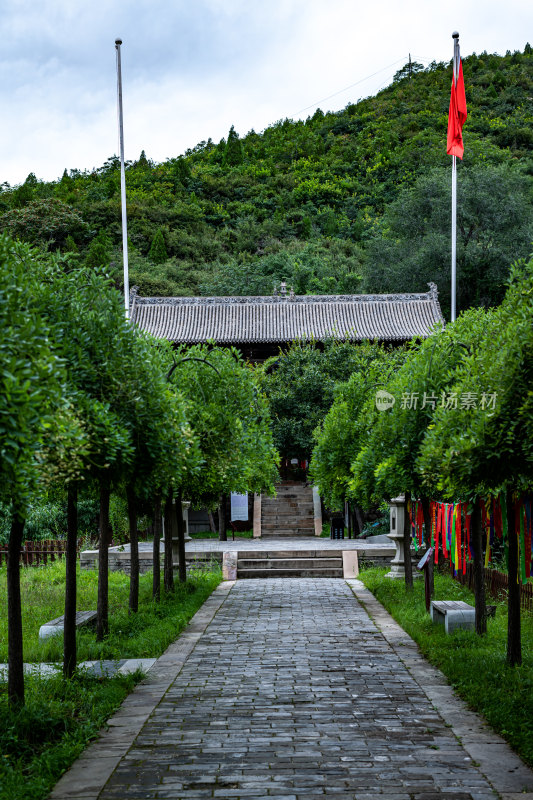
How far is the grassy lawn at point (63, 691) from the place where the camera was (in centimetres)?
580

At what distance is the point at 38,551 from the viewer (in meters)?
21.1

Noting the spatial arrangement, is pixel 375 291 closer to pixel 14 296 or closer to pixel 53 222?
pixel 53 222

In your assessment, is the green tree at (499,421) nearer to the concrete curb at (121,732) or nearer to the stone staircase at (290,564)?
the concrete curb at (121,732)

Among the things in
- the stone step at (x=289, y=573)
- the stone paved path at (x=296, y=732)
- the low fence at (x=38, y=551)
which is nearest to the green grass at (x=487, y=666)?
the stone paved path at (x=296, y=732)

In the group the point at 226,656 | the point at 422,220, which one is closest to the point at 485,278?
the point at 422,220

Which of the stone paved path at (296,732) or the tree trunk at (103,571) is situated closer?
the stone paved path at (296,732)

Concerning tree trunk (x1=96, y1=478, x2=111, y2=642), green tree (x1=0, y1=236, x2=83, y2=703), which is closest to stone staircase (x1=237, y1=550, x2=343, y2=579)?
tree trunk (x1=96, y1=478, x2=111, y2=642)

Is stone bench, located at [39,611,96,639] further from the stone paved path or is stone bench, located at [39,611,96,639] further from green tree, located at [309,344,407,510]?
green tree, located at [309,344,407,510]

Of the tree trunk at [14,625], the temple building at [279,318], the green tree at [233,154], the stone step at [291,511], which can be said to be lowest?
the stone step at [291,511]

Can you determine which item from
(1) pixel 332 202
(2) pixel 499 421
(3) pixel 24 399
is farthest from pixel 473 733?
(1) pixel 332 202

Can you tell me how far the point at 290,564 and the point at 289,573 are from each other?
1.01ft

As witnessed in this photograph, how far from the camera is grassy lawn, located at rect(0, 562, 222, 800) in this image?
228 inches

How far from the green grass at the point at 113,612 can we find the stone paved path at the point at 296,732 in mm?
759

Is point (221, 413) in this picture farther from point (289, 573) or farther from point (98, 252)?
point (98, 252)
